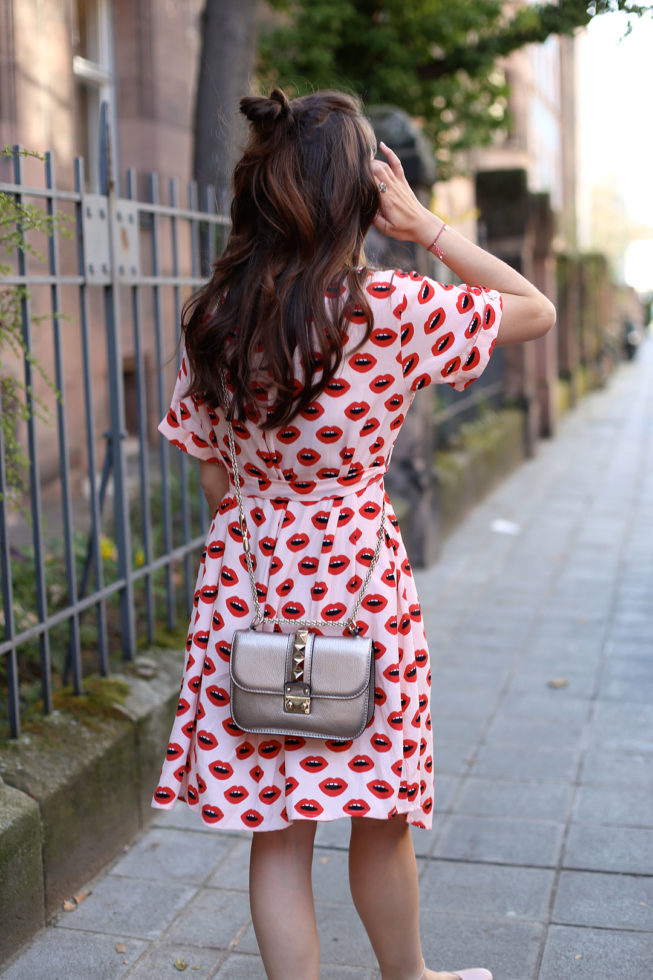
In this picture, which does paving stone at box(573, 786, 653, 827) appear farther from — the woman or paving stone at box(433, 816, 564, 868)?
the woman

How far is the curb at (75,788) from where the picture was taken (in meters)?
2.95

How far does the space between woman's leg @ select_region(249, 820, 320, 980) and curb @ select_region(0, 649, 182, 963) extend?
0.81 meters

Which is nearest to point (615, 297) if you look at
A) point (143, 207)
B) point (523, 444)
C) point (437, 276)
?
point (523, 444)

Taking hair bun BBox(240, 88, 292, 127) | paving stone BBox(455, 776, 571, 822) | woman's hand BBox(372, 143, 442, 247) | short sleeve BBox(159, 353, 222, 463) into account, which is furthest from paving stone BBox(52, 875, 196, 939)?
hair bun BBox(240, 88, 292, 127)

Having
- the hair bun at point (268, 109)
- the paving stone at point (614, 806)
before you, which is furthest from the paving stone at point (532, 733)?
the hair bun at point (268, 109)

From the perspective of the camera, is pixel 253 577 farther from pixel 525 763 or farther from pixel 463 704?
pixel 463 704

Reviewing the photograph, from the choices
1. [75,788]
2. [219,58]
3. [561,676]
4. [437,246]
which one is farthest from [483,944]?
[219,58]

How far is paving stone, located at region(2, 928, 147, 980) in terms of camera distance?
9.38 ft

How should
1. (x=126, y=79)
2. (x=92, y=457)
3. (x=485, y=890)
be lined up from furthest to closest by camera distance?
(x=126, y=79), (x=92, y=457), (x=485, y=890)

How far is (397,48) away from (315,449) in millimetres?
7955

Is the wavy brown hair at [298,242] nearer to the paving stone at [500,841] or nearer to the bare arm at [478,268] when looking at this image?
the bare arm at [478,268]

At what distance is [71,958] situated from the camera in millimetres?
2930

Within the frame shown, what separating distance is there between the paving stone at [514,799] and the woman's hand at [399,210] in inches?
84.8

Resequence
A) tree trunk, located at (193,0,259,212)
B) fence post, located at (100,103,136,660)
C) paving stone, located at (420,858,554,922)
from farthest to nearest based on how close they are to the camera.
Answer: tree trunk, located at (193,0,259,212) → fence post, located at (100,103,136,660) → paving stone, located at (420,858,554,922)
